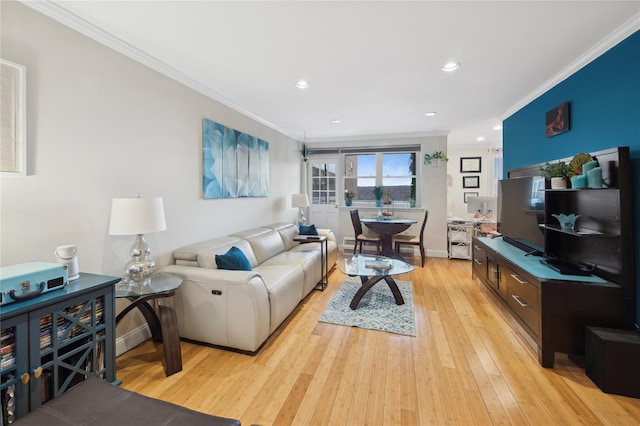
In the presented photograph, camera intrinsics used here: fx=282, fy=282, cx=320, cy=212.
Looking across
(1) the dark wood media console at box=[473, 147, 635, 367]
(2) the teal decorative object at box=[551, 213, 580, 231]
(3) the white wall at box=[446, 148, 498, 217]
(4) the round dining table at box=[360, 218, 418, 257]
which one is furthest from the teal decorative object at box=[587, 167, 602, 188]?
(3) the white wall at box=[446, 148, 498, 217]

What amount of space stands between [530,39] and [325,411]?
311 centimetres

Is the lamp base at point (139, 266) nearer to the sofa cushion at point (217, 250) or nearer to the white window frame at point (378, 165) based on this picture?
the sofa cushion at point (217, 250)

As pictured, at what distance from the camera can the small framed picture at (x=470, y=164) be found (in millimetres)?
7125

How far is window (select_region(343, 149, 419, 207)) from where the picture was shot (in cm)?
599

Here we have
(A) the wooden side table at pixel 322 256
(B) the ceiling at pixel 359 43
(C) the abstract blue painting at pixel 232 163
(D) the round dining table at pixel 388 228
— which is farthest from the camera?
(D) the round dining table at pixel 388 228

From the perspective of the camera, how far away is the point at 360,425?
1620mm

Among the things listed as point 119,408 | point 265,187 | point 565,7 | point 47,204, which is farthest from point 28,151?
point 565,7

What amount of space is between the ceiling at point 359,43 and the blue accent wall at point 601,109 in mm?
111

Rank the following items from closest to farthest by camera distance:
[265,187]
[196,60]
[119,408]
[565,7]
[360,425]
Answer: [119,408] < [360,425] < [565,7] < [196,60] < [265,187]

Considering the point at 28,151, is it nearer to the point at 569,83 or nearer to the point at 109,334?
the point at 109,334

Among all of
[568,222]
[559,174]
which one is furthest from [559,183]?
[568,222]

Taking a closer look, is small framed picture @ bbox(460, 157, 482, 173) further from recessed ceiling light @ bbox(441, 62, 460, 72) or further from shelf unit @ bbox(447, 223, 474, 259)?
recessed ceiling light @ bbox(441, 62, 460, 72)

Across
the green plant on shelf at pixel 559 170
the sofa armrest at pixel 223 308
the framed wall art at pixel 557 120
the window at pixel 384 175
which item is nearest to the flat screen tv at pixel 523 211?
the green plant on shelf at pixel 559 170

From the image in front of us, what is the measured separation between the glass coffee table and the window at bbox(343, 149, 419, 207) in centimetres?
272
